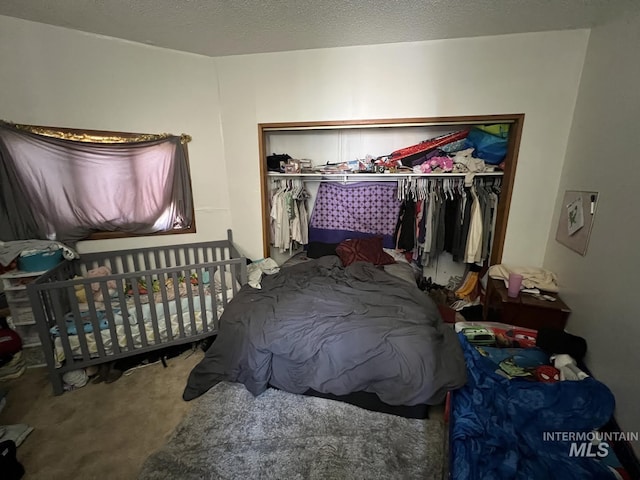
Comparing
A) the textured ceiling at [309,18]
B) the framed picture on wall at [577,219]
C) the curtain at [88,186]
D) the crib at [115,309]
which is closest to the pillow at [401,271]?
the framed picture on wall at [577,219]

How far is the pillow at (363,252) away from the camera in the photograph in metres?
2.61

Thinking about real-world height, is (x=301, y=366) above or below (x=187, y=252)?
below

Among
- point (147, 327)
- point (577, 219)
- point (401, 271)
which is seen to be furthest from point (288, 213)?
point (577, 219)

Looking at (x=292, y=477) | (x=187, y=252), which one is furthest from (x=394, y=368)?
(x=187, y=252)

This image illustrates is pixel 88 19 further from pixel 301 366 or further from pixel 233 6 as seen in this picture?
pixel 301 366

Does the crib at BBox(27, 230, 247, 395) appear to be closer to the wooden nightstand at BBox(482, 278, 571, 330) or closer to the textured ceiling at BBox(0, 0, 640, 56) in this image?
the textured ceiling at BBox(0, 0, 640, 56)

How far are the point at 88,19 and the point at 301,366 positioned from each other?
288 centimetres

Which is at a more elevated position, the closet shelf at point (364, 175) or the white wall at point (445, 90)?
the white wall at point (445, 90)

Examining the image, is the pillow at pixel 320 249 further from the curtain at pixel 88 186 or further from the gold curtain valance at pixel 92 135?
the gold curtain valance at pixel 92 135

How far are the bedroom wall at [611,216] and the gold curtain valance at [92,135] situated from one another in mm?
3137

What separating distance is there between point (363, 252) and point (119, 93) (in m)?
2.60

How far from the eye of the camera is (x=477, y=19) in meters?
1.82

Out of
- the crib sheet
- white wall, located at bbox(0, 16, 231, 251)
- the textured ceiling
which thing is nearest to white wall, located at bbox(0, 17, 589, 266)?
white wall, located at bbox(0, 16, 231, 251)

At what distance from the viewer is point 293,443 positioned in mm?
1493
